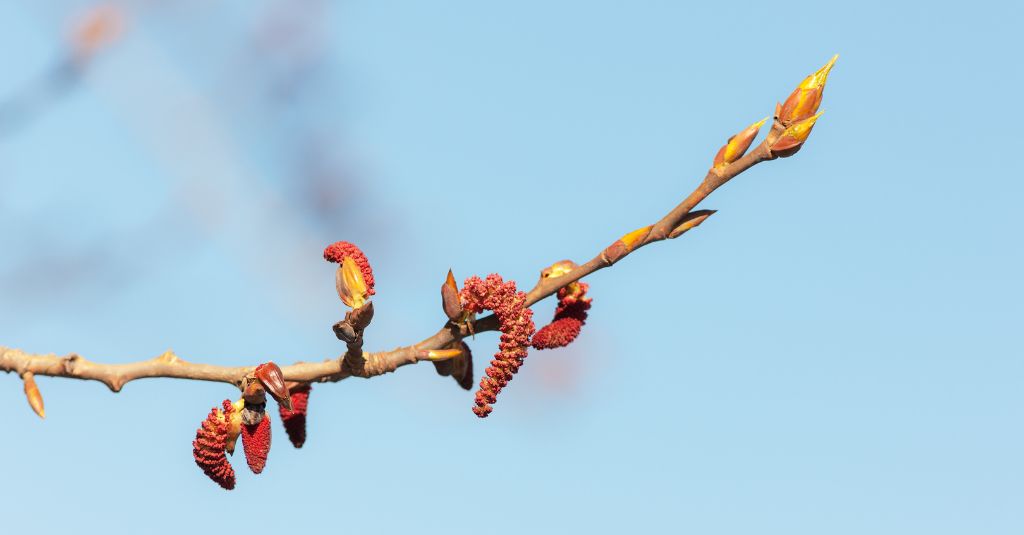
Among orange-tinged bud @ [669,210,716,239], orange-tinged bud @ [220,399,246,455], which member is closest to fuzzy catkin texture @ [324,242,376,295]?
orange-tinged bud @ [220,399,246,455]

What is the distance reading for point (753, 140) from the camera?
3.40 metres

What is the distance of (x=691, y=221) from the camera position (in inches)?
136

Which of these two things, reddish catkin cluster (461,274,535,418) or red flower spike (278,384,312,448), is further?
red flower spike (278,384,312,448)

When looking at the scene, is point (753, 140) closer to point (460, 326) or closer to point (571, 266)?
point (571, 266)

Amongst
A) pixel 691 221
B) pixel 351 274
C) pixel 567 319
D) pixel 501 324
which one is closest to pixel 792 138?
pixel 691 221

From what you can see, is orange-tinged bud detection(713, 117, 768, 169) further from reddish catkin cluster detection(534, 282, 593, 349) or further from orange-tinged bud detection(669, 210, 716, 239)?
reddish catkin cluster detection(534, 282, 593, 349)

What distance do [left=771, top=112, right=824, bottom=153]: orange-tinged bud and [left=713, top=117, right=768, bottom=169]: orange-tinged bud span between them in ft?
0.32

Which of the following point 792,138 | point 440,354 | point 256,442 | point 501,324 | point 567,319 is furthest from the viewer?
point 567,319

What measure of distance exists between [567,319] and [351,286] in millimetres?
820

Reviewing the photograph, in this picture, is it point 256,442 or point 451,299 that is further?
point 256,442

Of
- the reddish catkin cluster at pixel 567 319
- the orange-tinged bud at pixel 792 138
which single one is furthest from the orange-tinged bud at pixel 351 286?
the orange-tinged bud at pixel 792 138

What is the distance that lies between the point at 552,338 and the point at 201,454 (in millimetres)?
1171

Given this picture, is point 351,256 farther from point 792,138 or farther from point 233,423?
point 792,138

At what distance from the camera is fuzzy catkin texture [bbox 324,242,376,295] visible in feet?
12.0
